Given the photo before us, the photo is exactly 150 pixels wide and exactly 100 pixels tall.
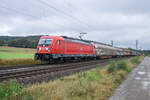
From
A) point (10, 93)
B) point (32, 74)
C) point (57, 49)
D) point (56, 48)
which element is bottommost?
point (32, 74)

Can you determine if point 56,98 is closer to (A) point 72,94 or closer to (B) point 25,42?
(A) point 72,94

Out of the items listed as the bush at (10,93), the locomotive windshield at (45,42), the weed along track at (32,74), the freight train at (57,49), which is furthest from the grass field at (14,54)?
the bush at (10,93)

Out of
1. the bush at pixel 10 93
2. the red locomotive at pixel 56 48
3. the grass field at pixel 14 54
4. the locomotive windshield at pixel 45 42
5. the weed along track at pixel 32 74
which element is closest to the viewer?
the bush at pixel 10 93

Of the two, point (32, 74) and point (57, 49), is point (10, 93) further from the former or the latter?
point (57, 49)

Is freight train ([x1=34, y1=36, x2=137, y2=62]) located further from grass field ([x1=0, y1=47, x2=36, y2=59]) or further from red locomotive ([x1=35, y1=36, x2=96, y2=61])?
grass field ([x1=0, y1=47, x2=36, y2=59])

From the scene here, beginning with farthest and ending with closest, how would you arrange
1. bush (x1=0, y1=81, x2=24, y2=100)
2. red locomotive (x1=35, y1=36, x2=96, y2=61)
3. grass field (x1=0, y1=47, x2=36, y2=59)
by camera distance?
1. grass field (x1=0, y1=47, x2=36, y2=59)
2. red locomotive (x1=35, y1=36, x2=96, y2=61)
3. bush (x1=0, y1=81, x2=24, y2=100)

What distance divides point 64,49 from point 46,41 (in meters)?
2.55

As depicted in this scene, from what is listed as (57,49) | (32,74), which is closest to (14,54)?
(57,49)

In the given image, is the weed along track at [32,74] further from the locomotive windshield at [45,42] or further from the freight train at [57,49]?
the locomotive windshield at [45,42]

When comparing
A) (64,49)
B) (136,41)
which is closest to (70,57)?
(64,49)

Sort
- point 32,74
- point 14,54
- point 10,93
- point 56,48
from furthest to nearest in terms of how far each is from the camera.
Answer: point 14,54 < point 56,48 < point 32,74 < point 10,93

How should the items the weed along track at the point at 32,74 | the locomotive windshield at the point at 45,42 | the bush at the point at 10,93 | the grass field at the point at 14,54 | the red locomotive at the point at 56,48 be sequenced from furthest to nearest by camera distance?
the grass field at the point at 14,54 → the locomotive windshield at the point at 45,42 → the red locomotive at the point at 56,48 → the weed along track at the point at 32,74 → the bush at the point at 10,93

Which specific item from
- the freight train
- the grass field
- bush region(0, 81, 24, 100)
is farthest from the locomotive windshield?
bush region(0, 81, 24, 100)

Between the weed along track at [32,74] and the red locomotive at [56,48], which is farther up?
the red locomotive at [56,48]
